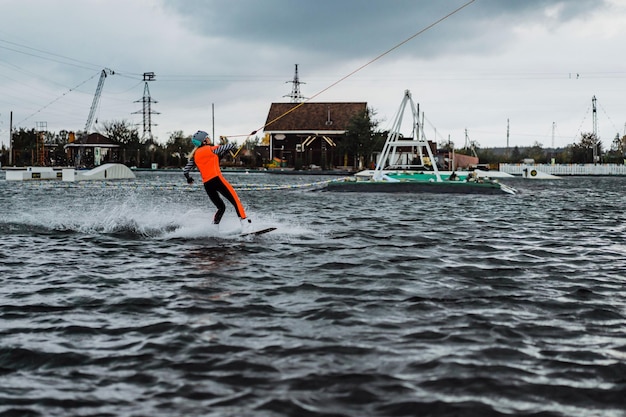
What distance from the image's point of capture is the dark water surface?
430 centimetres

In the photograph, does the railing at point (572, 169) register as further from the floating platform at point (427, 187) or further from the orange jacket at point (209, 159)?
the orange jacket at point (209, 159)

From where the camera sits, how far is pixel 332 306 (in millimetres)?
6812

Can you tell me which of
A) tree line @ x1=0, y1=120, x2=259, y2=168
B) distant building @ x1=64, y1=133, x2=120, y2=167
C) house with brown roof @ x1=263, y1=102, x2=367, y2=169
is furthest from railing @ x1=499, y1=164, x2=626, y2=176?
distant building @ x1=64, y1=133, x2=120, y2=167

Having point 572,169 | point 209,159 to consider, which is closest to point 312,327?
point 209,159

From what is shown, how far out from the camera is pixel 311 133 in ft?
269

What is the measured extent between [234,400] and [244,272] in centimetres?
468

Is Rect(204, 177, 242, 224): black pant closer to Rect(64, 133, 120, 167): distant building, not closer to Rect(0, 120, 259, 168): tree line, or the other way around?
Rect(0, 120, 259, 168): tree line

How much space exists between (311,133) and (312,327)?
76.8 meters

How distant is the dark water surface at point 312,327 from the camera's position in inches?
169

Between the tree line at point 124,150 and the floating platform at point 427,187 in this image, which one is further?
the tree line at point 124,150

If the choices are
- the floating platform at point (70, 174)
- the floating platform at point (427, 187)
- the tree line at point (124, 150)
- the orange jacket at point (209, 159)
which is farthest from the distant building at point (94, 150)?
the orange jacket at point (209, 159)

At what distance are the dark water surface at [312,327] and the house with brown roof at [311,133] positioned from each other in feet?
227

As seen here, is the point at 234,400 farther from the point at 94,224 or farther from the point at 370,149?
the point at 370,149

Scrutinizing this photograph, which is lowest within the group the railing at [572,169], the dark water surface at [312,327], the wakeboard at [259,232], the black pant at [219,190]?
the dark water surface at [312,327]
